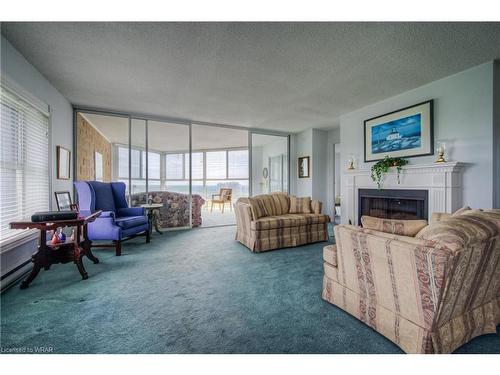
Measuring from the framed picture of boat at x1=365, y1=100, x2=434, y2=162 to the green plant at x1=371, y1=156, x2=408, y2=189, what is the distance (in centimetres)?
14

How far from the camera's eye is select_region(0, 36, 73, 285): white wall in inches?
85.2

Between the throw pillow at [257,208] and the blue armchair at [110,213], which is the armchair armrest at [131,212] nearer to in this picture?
the blue armchair at [110,213]

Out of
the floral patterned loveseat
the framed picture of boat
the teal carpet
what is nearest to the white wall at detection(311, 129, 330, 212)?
the framed picture of boat

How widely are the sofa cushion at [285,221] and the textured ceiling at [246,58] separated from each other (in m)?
1.99

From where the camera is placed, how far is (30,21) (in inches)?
73.7

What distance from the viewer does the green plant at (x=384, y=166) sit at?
3496 millimetres

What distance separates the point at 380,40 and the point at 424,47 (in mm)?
558

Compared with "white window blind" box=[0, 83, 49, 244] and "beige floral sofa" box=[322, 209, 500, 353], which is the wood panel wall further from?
"beige floral sofa" box=[322, 209, 500, 353]

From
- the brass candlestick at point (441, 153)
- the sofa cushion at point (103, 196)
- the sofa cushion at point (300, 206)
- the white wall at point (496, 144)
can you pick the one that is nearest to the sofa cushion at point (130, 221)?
the sofa cushion at point (103, 196)

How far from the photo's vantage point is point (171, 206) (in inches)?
187

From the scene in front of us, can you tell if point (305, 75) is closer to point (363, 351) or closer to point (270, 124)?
point (270, 124)

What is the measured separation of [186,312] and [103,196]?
2749 mm

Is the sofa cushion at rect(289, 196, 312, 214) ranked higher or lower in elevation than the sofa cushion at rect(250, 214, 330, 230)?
higher

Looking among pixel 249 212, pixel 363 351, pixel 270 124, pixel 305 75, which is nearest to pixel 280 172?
pixel 270 124
